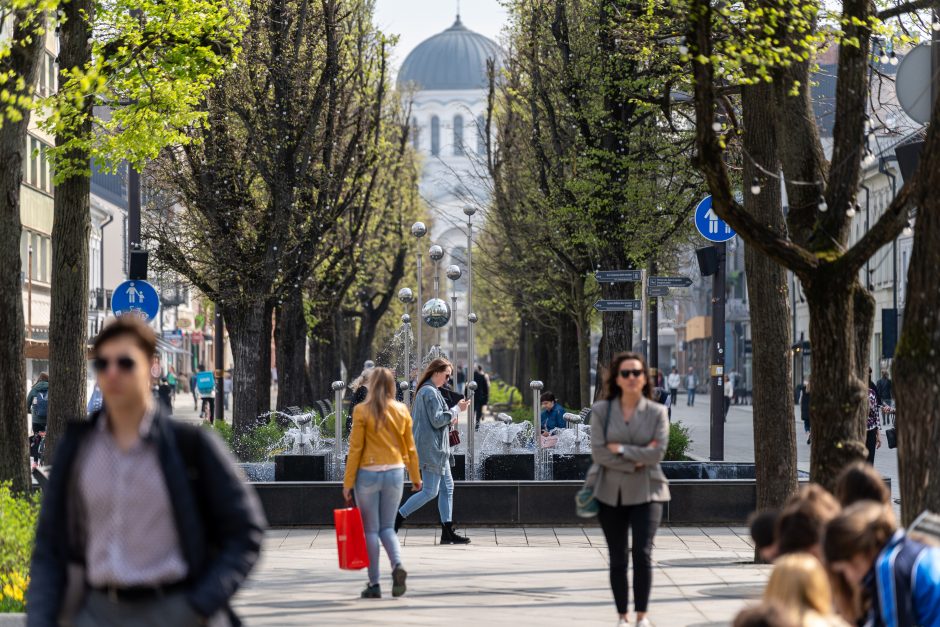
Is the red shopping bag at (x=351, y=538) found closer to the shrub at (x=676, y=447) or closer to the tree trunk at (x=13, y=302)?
the tree trunk at (x=13, y=302)

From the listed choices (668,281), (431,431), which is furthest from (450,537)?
(668,281)

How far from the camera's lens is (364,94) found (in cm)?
2903

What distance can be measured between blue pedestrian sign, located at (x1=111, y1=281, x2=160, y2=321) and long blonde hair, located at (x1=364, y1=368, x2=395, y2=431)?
954cm

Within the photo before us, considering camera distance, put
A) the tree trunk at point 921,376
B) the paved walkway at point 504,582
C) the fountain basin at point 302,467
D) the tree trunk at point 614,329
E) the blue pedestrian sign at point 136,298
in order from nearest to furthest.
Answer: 1. the tree trunk at point 921,376
2. the paved walkway at point 504,582
3. the fountain basin at point 302,467
4. the blue pedestrian sign at point 136,298
5. the tree trunk at point 614,329

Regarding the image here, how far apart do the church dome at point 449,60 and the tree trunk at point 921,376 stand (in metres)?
154

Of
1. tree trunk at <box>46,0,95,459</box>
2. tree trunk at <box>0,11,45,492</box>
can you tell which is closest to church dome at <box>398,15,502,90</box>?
tree trunk at <box>46,0,95,459</box>

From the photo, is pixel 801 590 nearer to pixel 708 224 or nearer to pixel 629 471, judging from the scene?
pixel 629 471

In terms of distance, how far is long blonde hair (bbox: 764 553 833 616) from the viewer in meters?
4.17

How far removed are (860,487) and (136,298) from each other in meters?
15.7

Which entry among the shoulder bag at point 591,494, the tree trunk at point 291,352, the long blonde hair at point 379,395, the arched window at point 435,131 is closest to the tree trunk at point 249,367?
the tree trunk at point 291,352

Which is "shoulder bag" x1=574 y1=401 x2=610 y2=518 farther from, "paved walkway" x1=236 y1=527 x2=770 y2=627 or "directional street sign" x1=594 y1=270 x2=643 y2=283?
"directional street sign" x1=594 y1=270 x2=643 y2=283

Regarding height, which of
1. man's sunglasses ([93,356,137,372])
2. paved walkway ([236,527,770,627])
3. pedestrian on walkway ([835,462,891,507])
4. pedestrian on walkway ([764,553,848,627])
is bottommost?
paved walkway ([236,527,770,627])

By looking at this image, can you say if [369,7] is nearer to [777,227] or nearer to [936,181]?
[777,227]

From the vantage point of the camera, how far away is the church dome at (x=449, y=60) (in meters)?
164
